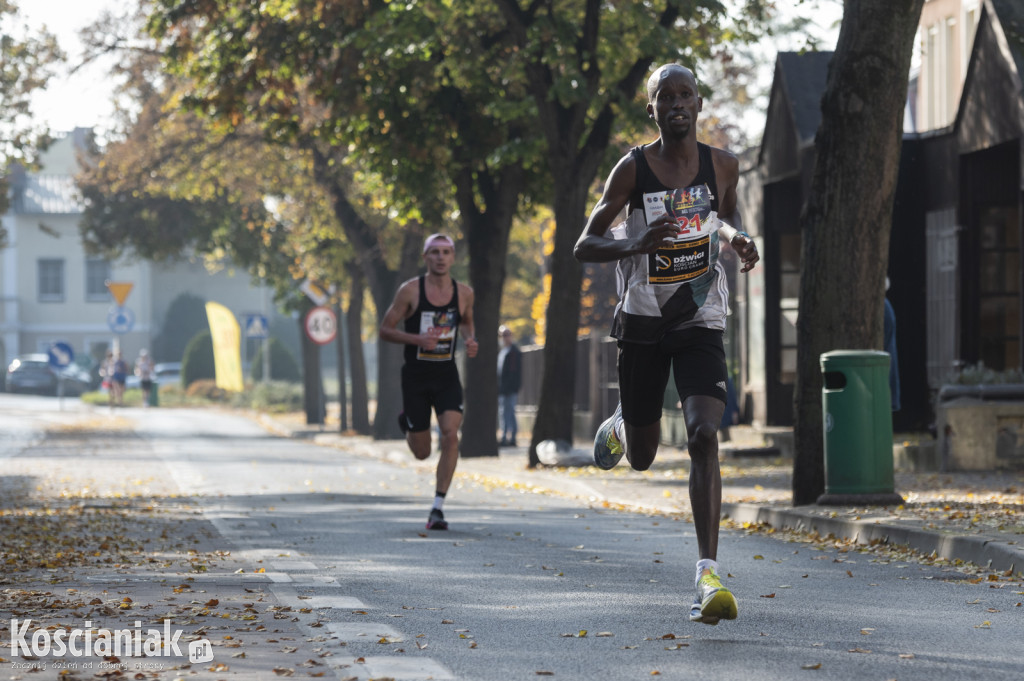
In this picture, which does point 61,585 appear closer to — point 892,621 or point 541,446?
point 892,621

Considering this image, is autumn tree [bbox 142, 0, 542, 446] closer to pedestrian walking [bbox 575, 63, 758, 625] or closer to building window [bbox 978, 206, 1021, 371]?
→ building window [bbox 978, 206, 1021, 371]

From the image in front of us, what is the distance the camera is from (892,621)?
22.1 feet

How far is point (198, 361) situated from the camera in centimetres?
6638

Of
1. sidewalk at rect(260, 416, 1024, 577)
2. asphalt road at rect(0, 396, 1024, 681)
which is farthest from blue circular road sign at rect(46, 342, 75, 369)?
asphalt road at rect(0, 396, 1024, 681)

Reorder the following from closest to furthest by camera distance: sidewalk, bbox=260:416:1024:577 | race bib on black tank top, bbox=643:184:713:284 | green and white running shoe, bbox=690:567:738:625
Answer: green and white running shoe, bbox=690:567:738:625 < race bib on black tank top, bbox=643:184:713:284 < sidewalk, bbox=260:416:1024:577

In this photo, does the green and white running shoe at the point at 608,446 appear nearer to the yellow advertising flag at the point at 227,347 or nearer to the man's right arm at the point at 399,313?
the man's right arm at the point at 399,313

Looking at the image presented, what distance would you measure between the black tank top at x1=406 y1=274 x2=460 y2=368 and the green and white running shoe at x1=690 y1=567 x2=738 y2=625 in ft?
18.4

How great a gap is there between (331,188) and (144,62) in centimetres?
509

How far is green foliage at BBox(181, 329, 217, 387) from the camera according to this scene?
216ft

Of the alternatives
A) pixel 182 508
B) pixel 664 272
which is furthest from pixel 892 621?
pixel 182 508

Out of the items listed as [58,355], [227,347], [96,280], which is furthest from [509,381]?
[96,280]

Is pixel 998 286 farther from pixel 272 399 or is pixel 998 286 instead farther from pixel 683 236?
pixel 272 399

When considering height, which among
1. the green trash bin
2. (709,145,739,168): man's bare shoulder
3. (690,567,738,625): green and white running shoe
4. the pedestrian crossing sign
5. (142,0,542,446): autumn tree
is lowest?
(690,567,738,625): green and white running shoe

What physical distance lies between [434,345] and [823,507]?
3002mm
